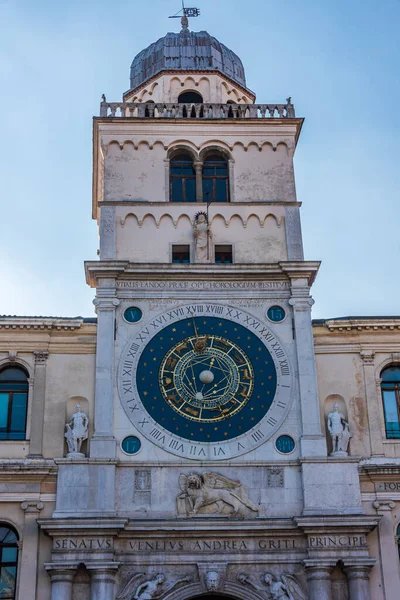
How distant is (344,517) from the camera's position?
22.9m

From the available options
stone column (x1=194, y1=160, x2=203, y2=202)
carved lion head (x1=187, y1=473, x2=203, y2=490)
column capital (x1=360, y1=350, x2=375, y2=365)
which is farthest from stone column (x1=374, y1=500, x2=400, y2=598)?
stone column (x1=194, y1=160, x2=203, y2=202)

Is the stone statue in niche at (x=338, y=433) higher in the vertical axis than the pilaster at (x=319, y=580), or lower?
higher

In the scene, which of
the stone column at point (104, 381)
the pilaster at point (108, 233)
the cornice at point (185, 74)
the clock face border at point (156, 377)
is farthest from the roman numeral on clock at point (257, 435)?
the cornice at point (185, 74)

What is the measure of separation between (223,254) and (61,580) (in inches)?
388

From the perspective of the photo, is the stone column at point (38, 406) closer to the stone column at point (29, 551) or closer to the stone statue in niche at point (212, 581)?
the stone column at point (29, 551)

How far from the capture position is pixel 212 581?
22391 mm

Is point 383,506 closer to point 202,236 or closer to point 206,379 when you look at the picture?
point 206,379

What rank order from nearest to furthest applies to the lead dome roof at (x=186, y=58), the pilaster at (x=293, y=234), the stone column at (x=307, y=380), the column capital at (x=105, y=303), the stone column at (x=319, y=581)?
the stone column at (x=319, y=581)
the stone column at (x=307, y=380)
the column capital at (x=105, y=303)
the pilaster at (x=293, y=234)
the lead dome roof at (x=186, y=58)

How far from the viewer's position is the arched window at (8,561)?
22516 millimetres

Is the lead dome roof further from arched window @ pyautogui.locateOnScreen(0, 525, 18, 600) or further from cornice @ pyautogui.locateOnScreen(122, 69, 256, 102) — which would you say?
arched window @ pyautogui.locateOnScreen(0, 525, 18, 600)

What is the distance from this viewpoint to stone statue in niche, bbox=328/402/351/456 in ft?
79.5

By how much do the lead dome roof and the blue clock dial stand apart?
978cm

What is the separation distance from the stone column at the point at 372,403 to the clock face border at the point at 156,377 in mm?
2042

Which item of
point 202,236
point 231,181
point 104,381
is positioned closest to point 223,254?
point 202,236
